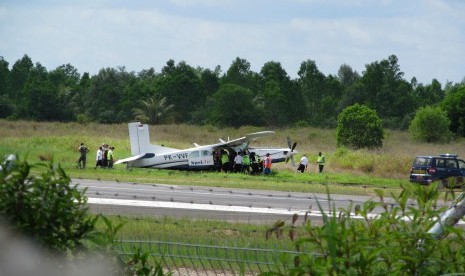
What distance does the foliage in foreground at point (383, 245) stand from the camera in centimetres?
389

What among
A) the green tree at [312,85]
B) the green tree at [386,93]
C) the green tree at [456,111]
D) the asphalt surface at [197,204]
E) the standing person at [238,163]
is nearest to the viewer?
the asphalt surface at [197,204]

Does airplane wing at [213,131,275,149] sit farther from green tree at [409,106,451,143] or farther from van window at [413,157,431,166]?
green tree at [409,106,451,143]

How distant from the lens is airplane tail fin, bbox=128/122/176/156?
4109 centimetres

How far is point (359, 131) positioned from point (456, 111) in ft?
59.5

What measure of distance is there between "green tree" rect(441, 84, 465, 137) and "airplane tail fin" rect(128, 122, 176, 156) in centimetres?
4272

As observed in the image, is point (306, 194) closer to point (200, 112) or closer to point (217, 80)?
point (200, 112)

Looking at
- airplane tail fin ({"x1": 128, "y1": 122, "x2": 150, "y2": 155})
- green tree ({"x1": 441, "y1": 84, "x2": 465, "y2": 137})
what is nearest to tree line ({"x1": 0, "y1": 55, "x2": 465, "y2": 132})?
green tree ({"x1": 441, "y1": 84, "x2": 465, "y2": 137})

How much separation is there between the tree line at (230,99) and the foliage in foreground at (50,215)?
8536cm

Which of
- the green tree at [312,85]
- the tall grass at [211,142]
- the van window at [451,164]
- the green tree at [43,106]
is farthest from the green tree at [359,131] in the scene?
the green tree at [312,85]

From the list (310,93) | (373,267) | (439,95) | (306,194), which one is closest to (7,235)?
(373,267)

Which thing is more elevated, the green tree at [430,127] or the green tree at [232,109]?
the green tree at [232,109]

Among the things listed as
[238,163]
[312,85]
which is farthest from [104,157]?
[312,85]

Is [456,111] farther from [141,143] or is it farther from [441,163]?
[141,143]

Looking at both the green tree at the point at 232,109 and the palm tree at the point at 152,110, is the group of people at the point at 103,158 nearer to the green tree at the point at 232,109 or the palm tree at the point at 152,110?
the green tree at the point at 232,109
